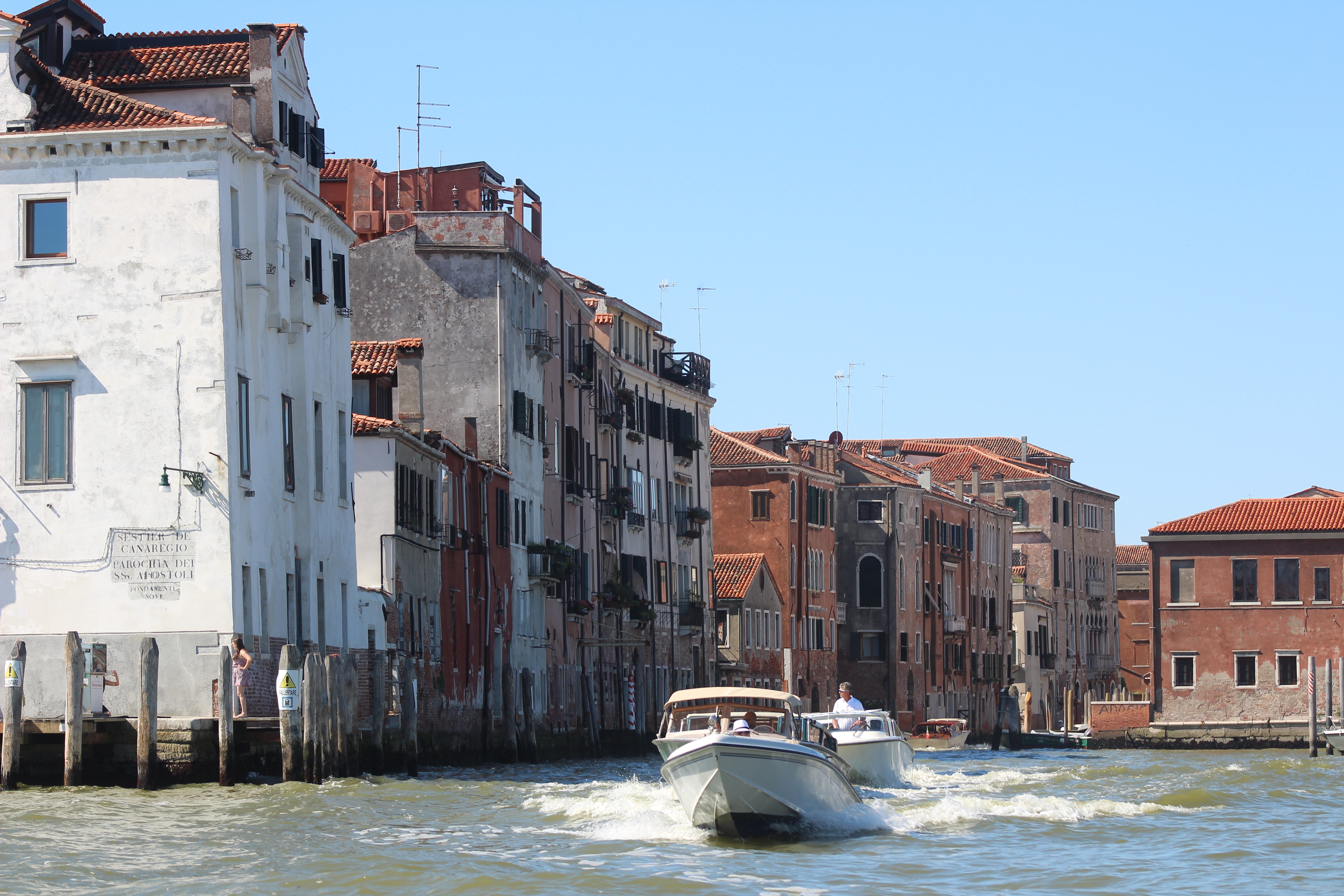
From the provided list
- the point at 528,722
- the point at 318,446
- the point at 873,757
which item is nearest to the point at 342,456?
the point at 318,446

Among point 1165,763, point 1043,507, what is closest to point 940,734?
point 1165,763

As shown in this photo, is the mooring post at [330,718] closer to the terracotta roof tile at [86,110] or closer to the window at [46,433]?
the window at [46,433]

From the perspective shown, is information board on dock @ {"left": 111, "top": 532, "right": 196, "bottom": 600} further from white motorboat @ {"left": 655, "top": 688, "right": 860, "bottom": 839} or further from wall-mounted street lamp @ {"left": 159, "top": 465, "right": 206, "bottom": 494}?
white motorboat @ {"left": 655, "top": 688, "right": 860, "bottom": 839}

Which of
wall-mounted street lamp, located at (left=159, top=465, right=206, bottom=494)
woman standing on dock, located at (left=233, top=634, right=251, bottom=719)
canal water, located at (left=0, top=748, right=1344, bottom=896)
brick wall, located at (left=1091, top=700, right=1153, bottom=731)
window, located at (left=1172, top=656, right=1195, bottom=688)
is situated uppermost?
wall-mounted street lamp, located at (left=159, top=465, right=206, bottom=494)

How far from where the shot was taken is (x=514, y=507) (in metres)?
50.3

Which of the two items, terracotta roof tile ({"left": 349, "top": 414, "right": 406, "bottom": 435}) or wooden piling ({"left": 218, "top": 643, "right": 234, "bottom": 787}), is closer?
wooden piling ({"left": 218, "top": 643, "right": 234, "bottom": 787})

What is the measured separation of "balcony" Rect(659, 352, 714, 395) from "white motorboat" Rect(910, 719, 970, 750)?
1306 centimetres

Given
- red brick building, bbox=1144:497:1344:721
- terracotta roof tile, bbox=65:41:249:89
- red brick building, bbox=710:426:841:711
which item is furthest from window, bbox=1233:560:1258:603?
terracotta roof tile, bbox=65:41:249:89

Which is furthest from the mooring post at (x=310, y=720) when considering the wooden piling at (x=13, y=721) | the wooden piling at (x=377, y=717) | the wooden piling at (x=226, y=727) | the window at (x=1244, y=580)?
the window at (x=1244, y=580)

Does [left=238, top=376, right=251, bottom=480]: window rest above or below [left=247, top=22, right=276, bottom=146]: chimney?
below

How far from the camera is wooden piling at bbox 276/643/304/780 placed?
28.0 metres

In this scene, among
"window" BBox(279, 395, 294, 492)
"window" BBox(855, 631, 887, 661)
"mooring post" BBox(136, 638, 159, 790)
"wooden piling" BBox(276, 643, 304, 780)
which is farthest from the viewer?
"window" BBox(855, 631, 887, 661)

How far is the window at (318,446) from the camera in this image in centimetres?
3566

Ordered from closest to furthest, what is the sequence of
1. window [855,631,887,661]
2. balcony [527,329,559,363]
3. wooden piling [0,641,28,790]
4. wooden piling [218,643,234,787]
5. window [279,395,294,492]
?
wooden piling [0,641,28,790], wooden piling [218,643,234,787], window [279,395,294,492], balcony [527,329,559,363], window [855,631,887,661]
